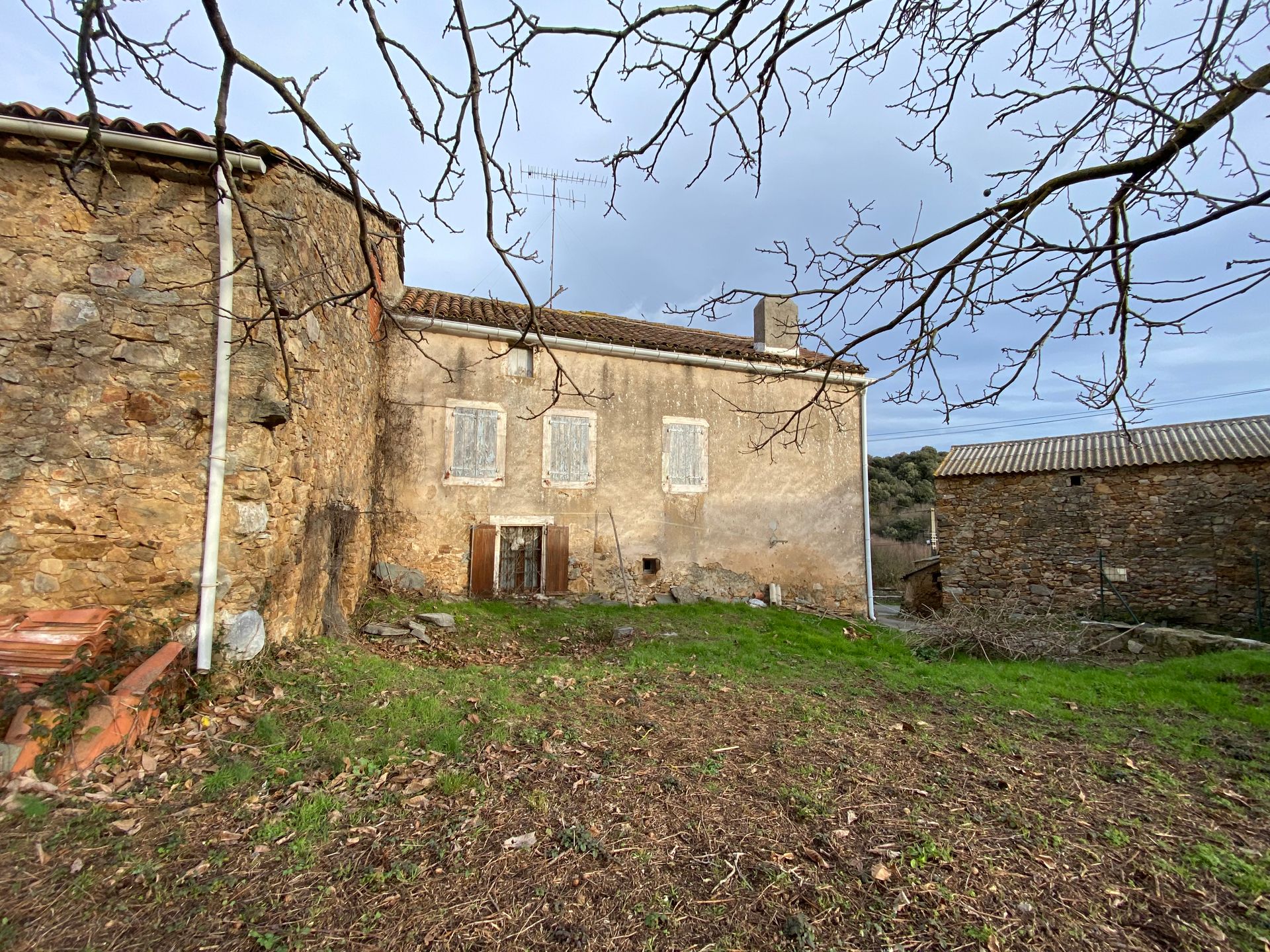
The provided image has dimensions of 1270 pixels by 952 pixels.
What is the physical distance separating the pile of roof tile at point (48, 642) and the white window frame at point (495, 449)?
16.8 feet

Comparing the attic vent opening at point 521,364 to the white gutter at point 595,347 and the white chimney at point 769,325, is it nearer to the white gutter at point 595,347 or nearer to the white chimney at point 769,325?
the white gutter at point 595,347

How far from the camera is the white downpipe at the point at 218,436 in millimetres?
3744

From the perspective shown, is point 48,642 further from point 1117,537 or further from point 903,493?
point 903,493

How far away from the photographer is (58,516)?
11.8ft

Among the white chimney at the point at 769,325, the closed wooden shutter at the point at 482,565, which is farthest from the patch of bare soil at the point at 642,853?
the white chimney at the point at 769,325

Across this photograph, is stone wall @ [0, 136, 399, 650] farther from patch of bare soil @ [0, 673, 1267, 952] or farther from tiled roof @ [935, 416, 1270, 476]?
tiled roof @ [935, 416, 1270, 476]

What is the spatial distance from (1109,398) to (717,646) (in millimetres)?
4780

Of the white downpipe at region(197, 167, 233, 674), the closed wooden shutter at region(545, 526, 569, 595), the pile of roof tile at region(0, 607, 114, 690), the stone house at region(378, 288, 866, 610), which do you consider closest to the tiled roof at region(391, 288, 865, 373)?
the stone house at region(378, 288, 866, 610)

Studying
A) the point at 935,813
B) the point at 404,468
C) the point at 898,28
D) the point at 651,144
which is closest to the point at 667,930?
the point at 935,813

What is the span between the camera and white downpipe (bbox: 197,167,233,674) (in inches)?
147

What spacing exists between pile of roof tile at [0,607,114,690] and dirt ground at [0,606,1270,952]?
69 centimetres

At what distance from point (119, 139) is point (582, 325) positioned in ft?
22.6

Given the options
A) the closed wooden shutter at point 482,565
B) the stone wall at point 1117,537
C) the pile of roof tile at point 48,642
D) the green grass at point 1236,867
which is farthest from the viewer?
the stone wall at point 1117,537

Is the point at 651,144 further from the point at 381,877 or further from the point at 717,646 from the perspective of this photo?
the point at 717,646
